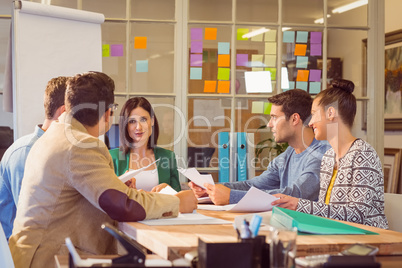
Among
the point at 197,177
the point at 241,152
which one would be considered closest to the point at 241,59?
the point at 241,152

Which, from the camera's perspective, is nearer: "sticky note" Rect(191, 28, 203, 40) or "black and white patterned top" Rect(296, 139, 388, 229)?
Result: "black and white patterned top" Rect(296, 139, 388, 229)

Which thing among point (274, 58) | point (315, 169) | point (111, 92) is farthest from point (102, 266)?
point (274, 58)

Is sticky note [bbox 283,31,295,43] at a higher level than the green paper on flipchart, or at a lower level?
higher

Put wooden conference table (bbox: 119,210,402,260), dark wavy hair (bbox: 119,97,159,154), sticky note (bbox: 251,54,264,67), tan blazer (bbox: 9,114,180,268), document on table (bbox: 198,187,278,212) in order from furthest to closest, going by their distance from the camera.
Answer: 1. sticky note (bbox: 251,54,264,67)
2. dark wavy hair (bbox: 119,97,159,154)
3. document on table (bbox: 198,187,278,212)
4. tan blazer (bbox: 9,114,180,268)
5. wooden conference table (bbox: 119,210,402,260)

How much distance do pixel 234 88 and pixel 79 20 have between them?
135 centimetres

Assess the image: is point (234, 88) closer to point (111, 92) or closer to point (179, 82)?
point (179, 82)

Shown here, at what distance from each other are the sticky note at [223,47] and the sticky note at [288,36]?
465 millimetres

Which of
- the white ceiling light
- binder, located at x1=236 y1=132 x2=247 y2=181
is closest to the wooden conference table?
binder, located at x1=236 y1=132 x2=247 y2=181

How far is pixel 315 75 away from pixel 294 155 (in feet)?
4.88

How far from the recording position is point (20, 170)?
249 cm

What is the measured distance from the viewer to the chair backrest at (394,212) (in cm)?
227

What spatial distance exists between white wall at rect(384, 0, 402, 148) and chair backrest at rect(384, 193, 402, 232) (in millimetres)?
3069

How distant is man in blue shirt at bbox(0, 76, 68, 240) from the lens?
8.18 ft

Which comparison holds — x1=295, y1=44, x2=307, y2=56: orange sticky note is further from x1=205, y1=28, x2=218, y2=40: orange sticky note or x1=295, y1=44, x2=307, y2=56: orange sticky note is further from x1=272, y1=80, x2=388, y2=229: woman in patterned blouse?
x1=272, y1=80, x2=388, y2=229: woman in patterned blouse
